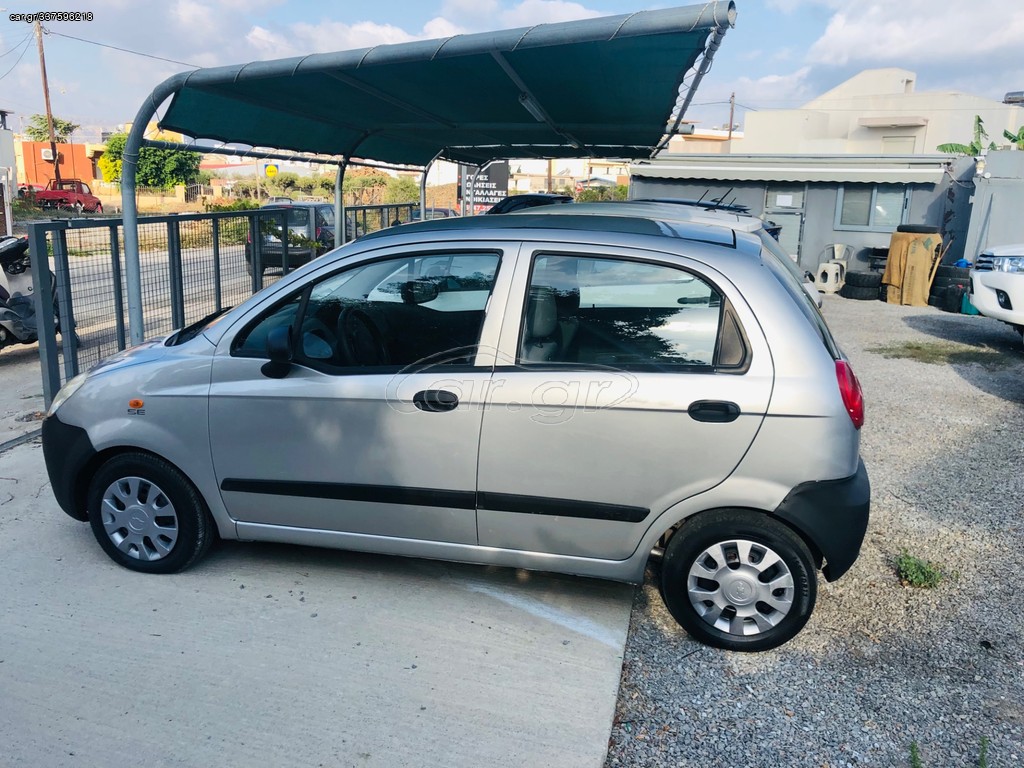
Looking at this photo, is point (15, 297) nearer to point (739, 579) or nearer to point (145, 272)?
point (145, 272)

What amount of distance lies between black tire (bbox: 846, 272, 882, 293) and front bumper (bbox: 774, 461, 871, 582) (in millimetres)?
13067

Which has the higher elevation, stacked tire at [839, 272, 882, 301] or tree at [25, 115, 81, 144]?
tree at [25, 115, 81, 144]

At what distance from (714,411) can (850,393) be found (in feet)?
1.81

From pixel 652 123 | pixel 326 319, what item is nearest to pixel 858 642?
pixel 326 319

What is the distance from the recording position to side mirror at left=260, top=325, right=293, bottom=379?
360cm

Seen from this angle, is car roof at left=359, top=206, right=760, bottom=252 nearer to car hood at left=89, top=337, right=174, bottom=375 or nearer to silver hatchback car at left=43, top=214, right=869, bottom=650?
silver hatchback car at left=43, top=214, right=869, bottom=650

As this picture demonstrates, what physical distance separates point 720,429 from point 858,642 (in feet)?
3.95

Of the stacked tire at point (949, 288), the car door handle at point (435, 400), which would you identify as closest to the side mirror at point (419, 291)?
the car door handle at point (435, 400)

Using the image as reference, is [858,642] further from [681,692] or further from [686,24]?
[686,24]

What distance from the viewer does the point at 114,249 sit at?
659cm

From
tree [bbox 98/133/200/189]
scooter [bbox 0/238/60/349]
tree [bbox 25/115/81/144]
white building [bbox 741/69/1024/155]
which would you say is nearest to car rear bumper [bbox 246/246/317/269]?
scooter [bbox 0/238/60/349]

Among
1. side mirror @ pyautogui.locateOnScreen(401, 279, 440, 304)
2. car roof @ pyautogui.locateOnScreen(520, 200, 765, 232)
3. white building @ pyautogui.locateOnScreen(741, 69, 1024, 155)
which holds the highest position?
white building @ pyautogui.locateOnScreen(741, 69, 1024, 155)

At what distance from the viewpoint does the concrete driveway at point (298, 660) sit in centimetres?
286

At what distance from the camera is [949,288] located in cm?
1385
